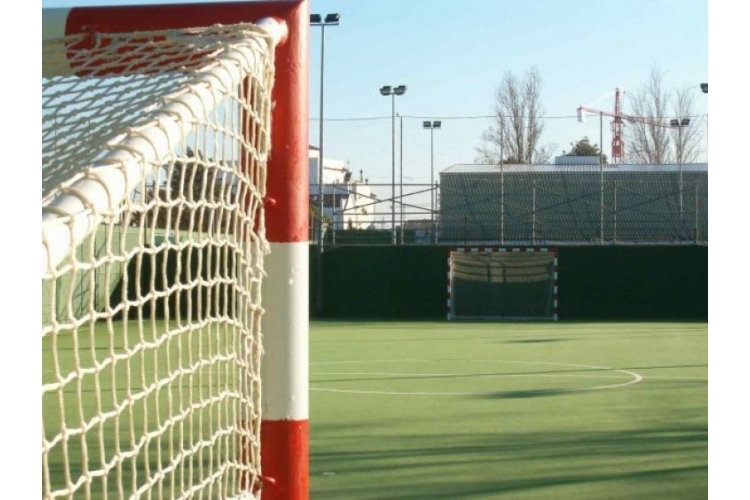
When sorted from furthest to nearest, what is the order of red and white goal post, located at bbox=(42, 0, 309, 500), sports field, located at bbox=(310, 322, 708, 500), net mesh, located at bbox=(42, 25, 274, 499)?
sports field, located at bbox=(310, 322, 708, 500)
red and white goal post, located at bbox=(42, 0, 309, 500)
net mesh, located at bbox=(42, 25, 274, 499)

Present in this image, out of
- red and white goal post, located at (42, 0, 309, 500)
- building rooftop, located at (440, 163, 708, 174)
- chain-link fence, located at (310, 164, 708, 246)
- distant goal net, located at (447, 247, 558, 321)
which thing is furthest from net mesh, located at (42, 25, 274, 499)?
building rooftop, located at (440, 163, 708, 174)

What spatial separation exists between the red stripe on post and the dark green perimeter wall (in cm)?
1745

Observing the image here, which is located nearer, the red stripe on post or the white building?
the red stripe on post

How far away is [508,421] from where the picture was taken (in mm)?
6664

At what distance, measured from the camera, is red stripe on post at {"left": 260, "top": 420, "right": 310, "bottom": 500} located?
7.29 ft

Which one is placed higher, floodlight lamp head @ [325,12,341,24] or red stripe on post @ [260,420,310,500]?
floodlight lamp head @ [325,12,341,24]

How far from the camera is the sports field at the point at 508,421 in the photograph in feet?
15.9

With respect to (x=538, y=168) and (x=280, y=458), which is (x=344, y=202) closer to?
(x=538, y=168)

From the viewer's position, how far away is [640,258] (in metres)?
19.7

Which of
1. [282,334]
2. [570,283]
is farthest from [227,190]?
[570,283]

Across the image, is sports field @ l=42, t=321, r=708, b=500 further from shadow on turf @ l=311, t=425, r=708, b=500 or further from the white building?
the white building

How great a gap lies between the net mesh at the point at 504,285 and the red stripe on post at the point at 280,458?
1719cm

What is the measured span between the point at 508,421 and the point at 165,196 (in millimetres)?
5121

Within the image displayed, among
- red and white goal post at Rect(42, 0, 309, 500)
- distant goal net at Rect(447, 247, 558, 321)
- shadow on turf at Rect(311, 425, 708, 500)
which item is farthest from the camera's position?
distant goal net at Rect(447, 247, 558, 321)
